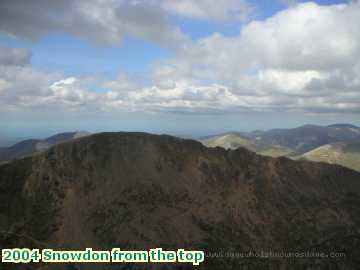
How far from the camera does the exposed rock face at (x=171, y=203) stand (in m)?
76.4

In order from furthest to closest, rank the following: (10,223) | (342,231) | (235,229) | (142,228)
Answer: (342,231)
(235,229)
(142,228)
(10,223)

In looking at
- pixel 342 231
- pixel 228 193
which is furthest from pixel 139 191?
pixel 342 231

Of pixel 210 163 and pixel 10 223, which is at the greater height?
pixel 210 163

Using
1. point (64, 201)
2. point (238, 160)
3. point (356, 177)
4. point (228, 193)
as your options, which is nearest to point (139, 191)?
point (64, 201)

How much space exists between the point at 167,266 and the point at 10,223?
3371 cm

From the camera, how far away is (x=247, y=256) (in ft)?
258

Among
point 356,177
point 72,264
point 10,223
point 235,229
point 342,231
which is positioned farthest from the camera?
point 356,177

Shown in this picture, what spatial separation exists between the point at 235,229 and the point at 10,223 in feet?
166

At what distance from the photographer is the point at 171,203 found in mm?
86938

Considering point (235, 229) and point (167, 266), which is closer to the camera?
point (167, 266)

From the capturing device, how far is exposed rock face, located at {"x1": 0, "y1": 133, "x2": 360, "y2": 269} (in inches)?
3007

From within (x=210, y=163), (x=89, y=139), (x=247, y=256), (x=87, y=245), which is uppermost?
(x=89, y=139)

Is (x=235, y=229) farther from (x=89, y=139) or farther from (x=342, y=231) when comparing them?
(x=89, y=139)

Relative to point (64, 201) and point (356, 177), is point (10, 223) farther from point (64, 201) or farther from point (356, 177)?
point (356, 177)
